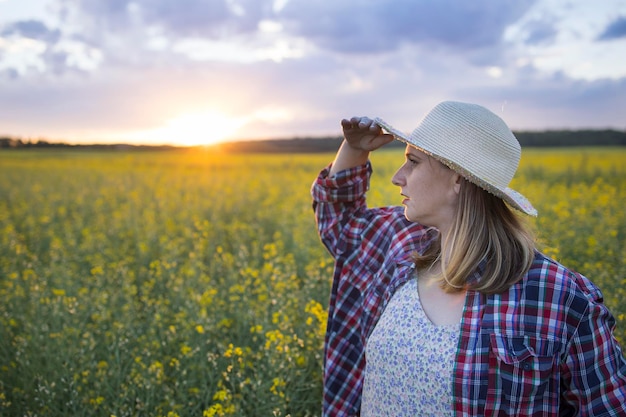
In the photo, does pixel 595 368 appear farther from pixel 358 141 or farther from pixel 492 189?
pixel 358 141

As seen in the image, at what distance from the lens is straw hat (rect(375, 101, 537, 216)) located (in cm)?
157

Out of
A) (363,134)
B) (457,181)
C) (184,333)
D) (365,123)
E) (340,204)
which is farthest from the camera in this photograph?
(184,333)

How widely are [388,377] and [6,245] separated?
17.3 feet

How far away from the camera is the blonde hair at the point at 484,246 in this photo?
1.51 metres

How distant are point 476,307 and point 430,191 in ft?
1.21

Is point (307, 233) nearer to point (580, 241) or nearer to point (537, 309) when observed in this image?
point (580, 241)

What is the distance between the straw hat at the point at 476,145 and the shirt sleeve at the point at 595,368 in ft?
1.07

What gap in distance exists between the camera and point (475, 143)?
159 centimetres

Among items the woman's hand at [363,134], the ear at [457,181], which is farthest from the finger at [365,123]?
the ear at [457,181]

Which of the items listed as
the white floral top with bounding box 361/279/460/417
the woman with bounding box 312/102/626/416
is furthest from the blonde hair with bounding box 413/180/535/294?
the white floral top with bounding box 361/279/460/417

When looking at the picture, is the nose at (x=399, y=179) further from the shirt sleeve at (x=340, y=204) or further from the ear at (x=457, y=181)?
the shirt sleeve at (x=340, y=204)

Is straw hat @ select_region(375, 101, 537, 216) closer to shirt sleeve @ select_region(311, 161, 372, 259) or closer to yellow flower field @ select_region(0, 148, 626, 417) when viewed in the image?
shirt sleeve @ select_region(311, 161, 372, 259)

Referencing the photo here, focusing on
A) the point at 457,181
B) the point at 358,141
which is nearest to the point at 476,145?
the point at 457,181

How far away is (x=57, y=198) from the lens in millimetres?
10555
